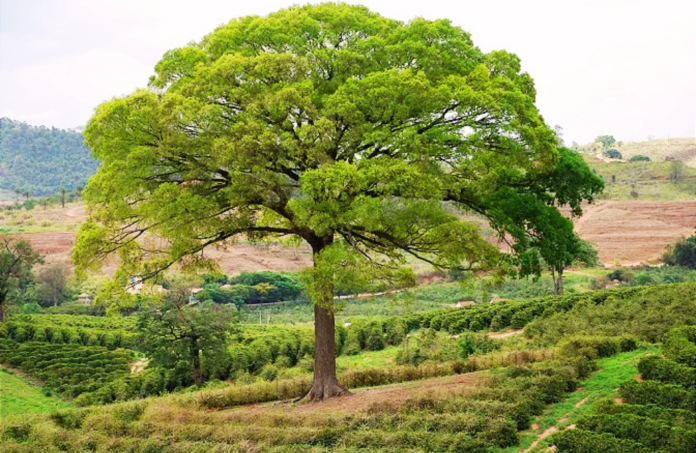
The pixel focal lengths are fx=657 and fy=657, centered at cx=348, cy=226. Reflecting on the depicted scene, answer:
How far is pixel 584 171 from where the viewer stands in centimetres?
1386

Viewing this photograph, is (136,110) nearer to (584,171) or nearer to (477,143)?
(477,143)

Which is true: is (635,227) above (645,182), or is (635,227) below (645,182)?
below

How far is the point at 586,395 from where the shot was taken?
38.8ft

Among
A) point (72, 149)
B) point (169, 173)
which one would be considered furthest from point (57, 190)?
point (169, 173)

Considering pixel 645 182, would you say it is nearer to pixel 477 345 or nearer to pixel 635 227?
pixel 635 227

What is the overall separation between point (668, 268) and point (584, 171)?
45077mm

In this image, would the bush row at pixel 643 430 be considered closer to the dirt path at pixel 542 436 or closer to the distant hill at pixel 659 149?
the dirt path at pixel 542 436

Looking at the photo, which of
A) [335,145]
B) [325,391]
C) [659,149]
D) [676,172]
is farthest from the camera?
[659,149]

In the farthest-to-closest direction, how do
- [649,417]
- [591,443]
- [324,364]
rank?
1. [324,364]
2. [649,417]
3. [591,443]

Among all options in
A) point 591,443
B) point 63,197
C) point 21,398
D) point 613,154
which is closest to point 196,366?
point 21,398

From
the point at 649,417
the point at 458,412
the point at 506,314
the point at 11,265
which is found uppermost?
the point at 11,265

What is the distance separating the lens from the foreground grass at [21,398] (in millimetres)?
24264

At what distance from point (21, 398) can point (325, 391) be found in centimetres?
1730

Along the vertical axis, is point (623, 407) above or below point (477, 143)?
below
